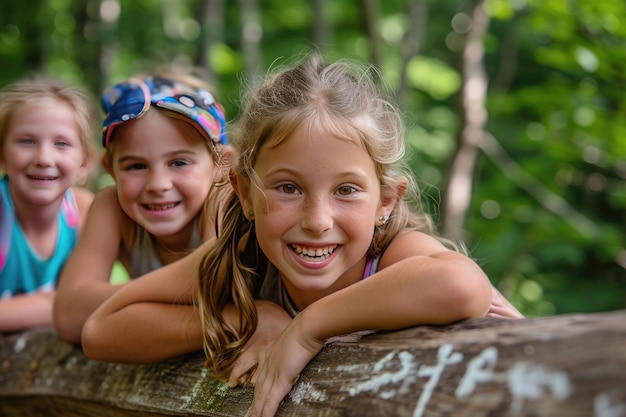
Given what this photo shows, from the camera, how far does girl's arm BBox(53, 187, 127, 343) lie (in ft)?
9.36

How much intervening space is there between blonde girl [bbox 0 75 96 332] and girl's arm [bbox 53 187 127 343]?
0.42 meters

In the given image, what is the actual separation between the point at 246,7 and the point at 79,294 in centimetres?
593

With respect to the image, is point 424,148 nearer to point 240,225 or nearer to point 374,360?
point 240,225

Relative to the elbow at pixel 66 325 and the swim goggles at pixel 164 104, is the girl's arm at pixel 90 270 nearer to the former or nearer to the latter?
the elbow at pixel 66 325

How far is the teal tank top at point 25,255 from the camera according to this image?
3699 mm

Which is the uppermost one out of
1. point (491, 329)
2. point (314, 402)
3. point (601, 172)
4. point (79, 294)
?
point (491, 329)

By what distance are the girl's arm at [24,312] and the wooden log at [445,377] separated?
1136mm

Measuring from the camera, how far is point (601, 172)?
9.66m

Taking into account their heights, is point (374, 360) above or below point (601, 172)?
above

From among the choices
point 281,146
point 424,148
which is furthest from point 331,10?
point 281,146

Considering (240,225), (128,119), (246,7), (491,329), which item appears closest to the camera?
(491,329)

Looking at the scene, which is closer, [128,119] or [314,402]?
[314,402]

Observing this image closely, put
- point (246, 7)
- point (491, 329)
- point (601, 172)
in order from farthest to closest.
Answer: point (601, 172) → point (246, 7) → point (491, 329)

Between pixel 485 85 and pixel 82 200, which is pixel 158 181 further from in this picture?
pixel 485 85
